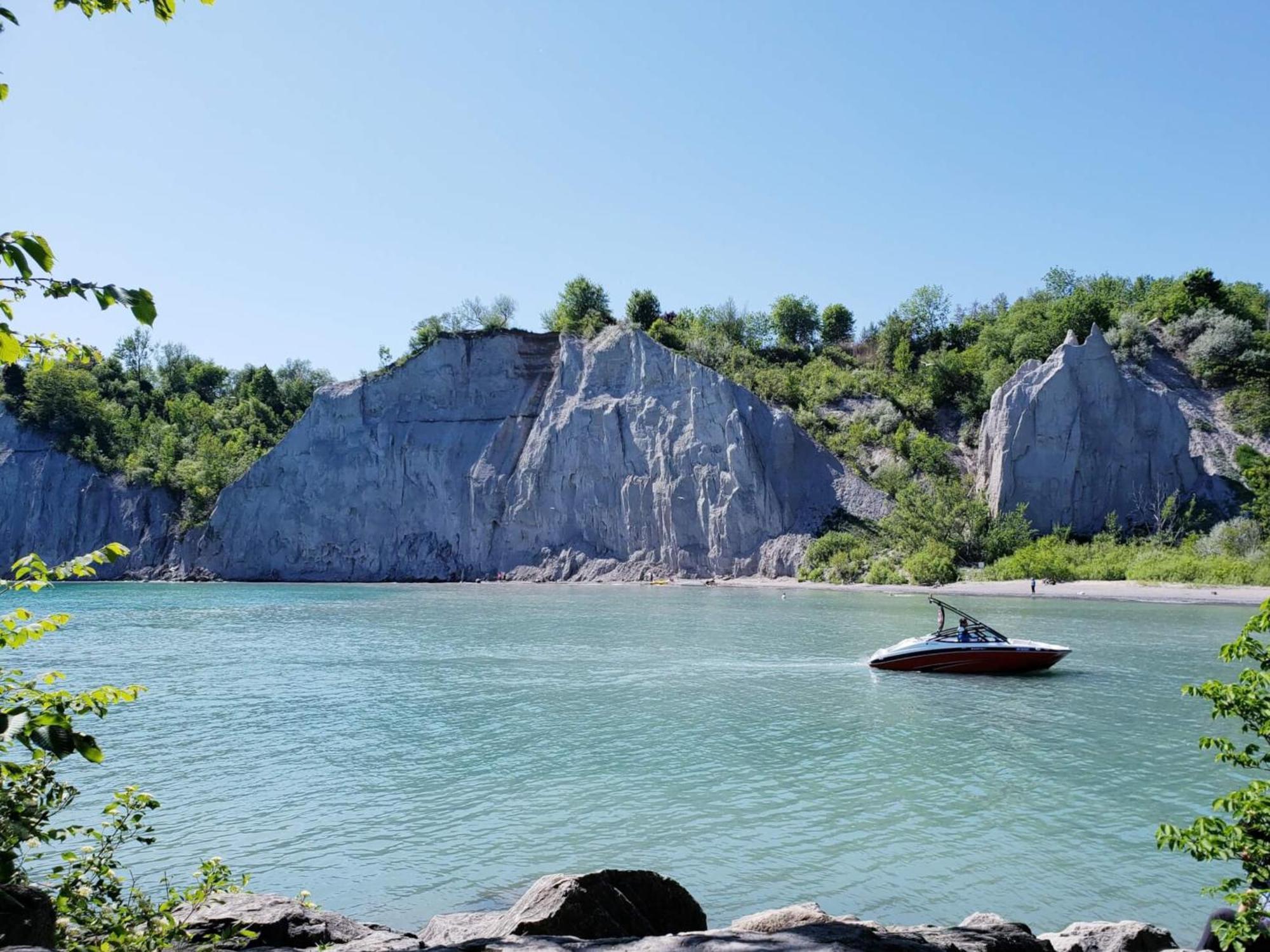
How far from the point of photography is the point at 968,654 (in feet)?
73.9

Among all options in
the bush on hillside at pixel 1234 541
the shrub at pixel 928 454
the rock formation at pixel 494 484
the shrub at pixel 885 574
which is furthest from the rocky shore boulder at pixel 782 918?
the shrub at pixel 928 454

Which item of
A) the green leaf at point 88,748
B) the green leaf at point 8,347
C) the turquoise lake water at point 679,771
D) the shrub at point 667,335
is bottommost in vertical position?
the turquoise lake water at point 679,771

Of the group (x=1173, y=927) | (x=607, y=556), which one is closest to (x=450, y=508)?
(x=607, y=556)

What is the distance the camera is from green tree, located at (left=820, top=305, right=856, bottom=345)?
9419 centimetres

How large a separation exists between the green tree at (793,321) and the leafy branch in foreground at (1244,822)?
88520 millimetres

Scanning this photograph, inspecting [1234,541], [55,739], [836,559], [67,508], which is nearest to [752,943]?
[55,739]

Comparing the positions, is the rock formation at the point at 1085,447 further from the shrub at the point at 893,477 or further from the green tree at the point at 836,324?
the green tree at the point at 836,324

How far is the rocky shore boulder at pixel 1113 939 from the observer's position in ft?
23.0

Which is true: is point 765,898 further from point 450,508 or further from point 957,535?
point 450,508

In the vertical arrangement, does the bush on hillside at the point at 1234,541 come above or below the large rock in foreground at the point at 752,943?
above

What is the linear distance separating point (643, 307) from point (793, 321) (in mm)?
16337

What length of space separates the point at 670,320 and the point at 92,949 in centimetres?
9143

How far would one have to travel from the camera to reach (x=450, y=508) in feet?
231

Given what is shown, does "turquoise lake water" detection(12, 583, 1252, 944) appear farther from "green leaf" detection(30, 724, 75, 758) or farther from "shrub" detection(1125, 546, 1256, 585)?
"shrub" detection(1125, 546, 1256, 585)
